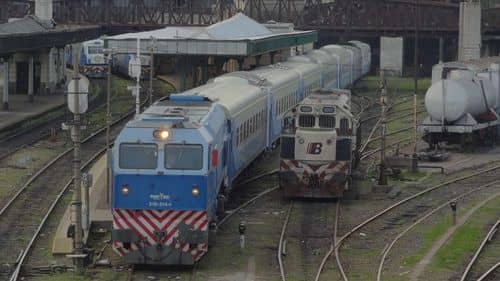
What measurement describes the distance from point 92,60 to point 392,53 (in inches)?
1056

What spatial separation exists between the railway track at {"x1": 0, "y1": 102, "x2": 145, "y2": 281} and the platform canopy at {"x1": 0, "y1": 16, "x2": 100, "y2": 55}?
45.7ft

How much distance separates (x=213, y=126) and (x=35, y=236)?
536cm

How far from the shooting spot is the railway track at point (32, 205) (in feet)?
89.2

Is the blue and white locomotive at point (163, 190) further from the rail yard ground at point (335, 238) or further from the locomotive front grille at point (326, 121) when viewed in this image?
the locomotive front grille at point (326, 121)

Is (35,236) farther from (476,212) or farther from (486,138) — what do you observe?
(486,138)

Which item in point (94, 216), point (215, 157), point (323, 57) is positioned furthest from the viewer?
point (323, 57)

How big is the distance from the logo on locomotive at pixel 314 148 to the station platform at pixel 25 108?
21.8 metres

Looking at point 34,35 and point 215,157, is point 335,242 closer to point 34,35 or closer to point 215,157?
point 215,157

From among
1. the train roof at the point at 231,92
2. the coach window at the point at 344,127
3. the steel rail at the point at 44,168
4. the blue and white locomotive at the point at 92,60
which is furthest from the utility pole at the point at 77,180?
the blue and white locomotive at the point at 92,60

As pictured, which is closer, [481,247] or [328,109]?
[481,247]

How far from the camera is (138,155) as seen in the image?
78.0 feet

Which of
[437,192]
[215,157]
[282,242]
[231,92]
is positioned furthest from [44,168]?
[215,157]

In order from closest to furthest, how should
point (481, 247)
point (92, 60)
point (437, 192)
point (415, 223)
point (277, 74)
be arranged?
point (481, 247)
point (415, 223)
point (437, 192)
point (277, 74)
point (92, 60)

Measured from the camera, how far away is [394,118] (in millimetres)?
61031
